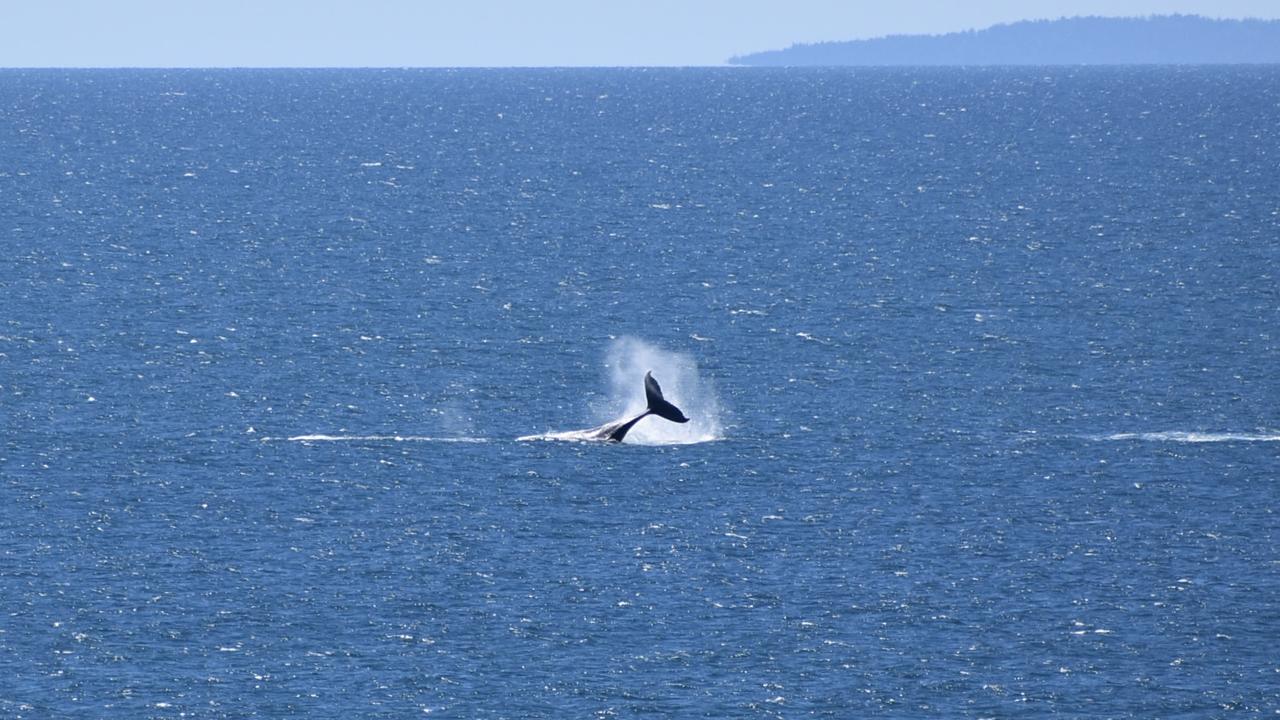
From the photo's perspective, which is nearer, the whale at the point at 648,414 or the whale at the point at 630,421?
the whale at the point at 648,414

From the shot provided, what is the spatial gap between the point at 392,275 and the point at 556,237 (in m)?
27.7

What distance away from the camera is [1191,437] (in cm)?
8956

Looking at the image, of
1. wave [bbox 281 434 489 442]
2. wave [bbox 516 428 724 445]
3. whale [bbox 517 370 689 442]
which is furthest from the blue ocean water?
whale [bbox 517 370 689 442]

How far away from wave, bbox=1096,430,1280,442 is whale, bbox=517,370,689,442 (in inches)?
725

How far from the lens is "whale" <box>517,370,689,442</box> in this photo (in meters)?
85.3

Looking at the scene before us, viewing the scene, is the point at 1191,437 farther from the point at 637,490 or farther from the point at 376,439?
the point at 376,439

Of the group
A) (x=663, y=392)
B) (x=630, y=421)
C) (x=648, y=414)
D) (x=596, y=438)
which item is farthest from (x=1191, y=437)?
(x=663, y=392)

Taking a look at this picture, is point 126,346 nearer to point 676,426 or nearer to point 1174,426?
point 676,426

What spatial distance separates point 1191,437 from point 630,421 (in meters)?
23.2

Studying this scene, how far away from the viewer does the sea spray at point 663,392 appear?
91438 mm

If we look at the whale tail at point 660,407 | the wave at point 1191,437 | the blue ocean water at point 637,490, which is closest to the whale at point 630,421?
the whale tail at point 660,407

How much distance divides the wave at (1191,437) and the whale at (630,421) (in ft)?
60.4

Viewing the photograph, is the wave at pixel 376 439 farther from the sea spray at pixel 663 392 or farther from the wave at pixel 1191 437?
the wave at pixel 1191 437

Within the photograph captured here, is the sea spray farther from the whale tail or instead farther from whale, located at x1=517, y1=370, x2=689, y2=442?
the whale tail
